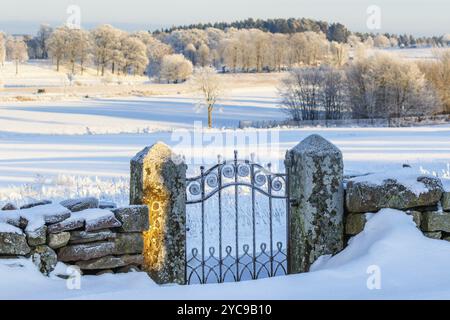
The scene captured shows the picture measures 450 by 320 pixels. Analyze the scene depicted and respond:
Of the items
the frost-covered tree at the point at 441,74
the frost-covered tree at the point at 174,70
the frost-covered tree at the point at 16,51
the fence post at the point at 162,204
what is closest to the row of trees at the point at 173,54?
the frost-covered tree at the point at 174,70

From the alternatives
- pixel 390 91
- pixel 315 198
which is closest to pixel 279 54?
pixel 390 91

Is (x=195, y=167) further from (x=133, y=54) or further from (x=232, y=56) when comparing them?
(x=232, y=56)

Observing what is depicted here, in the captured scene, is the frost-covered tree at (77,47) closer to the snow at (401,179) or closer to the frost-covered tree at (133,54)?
the frost-covered tree at (133,54)

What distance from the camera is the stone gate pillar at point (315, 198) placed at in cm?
721

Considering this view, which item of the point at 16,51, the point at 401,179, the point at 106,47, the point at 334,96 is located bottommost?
the point at 401,179

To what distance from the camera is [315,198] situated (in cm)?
727

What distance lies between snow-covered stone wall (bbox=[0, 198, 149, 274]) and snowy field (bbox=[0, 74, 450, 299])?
6.8 inches

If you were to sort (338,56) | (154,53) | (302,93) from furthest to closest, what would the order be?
(154,53) → (338,56) → (302,93)

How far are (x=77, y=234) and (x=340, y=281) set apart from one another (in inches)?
103

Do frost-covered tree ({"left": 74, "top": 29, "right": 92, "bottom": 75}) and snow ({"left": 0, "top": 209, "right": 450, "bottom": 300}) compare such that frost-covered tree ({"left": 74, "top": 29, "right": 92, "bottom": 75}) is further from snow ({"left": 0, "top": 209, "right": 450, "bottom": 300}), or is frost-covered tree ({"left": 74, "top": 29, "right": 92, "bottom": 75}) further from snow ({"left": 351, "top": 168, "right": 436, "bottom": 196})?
snow ({"left": 0, "top": 209, "right": 450, "bottom": 300})

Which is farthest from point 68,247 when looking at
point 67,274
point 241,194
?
point 241,194
